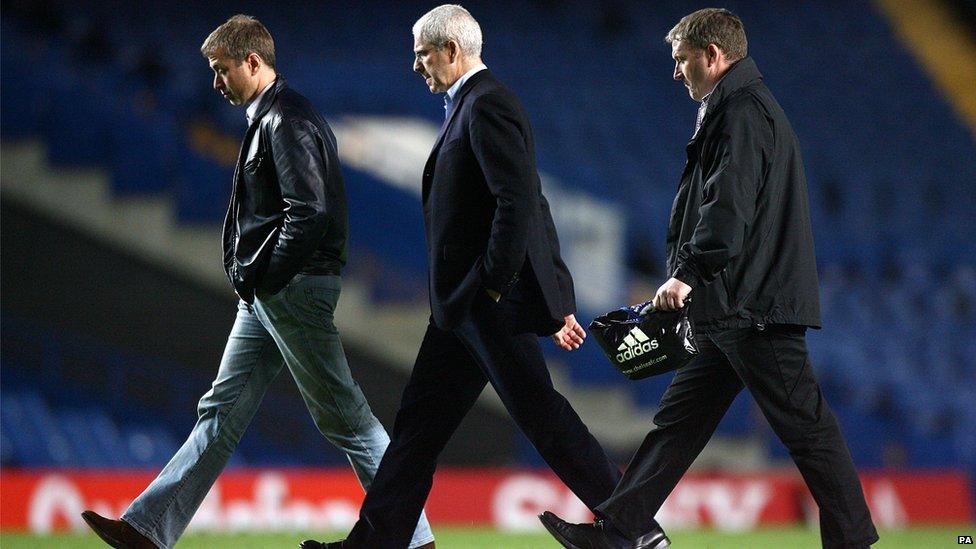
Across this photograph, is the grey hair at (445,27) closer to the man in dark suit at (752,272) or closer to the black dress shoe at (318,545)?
the man in dark suit at (752,272)

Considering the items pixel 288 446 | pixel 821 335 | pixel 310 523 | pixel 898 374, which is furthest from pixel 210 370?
pixel 898 374

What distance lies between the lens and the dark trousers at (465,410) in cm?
435

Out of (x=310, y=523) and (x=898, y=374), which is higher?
(x=898, y=374)

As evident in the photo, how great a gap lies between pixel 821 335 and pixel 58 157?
7610 mm

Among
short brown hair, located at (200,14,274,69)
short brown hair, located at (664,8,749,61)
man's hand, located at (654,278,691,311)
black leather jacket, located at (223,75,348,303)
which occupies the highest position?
short brown hair, located at (200,14,274,69)

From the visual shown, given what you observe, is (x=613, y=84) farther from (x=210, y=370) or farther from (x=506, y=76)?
(x=210, y=370)

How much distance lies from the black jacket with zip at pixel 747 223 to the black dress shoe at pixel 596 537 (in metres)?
0.73

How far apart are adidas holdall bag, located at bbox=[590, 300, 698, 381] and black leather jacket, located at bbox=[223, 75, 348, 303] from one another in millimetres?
1000

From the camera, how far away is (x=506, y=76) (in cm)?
1655

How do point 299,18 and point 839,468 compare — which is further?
point 299,18

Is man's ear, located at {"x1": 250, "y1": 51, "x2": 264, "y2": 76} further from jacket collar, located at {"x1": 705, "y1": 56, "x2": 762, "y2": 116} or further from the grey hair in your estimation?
jacket collar, located at {"x1": 705, "y1": 56, "x2": 762, "y2": 116}

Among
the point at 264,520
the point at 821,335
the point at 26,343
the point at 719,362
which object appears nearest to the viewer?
the point at 719,362

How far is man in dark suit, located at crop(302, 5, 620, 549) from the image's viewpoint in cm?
425

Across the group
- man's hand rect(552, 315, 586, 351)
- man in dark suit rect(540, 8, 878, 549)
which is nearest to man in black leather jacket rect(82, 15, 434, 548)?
man's hand rect(552, 315, 586, 351)
